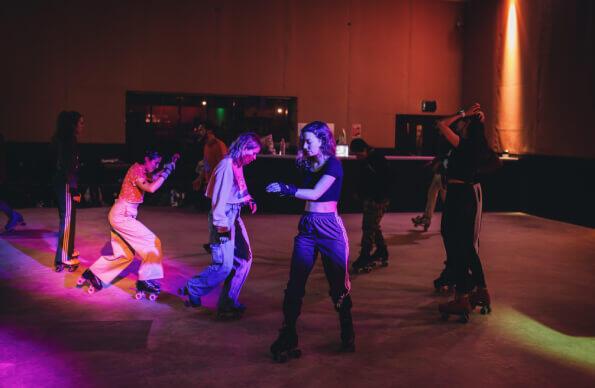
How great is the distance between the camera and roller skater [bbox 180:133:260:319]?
6086 mm

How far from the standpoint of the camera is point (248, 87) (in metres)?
18.5

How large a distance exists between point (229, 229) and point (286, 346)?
1393 millimetres

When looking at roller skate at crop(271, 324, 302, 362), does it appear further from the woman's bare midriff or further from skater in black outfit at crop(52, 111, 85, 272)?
skater in black outfit at crop(52, 111, 85, 272)

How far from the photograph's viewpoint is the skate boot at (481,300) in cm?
668

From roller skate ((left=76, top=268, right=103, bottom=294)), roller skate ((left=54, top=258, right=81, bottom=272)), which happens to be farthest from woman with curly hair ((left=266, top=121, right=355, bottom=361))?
roller skate ((left=54, top=258, right=81, bottom=272))

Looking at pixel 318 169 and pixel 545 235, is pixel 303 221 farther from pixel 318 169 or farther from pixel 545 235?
pixel 545 235

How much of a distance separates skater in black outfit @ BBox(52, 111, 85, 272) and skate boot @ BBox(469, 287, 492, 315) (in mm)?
4970

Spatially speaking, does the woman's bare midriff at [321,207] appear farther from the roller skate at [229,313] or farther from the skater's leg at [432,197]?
the skater's leg at [432,197]

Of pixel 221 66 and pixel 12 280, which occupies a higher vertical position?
pixel 221 66

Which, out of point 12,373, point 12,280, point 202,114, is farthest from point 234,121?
point 12,373

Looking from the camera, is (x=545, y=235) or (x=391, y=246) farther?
(x=545, y=235)

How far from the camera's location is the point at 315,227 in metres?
5.25

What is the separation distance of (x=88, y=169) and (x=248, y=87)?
5188mm

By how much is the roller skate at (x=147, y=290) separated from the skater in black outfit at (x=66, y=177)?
5.84ft
